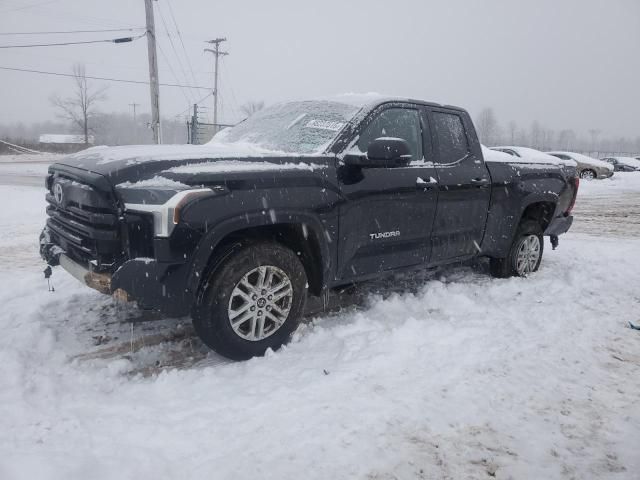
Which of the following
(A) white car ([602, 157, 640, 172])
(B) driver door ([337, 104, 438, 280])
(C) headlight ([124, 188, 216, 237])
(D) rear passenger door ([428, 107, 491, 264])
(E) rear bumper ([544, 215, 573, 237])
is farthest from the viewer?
(A) white car ([602, 157, 640, 172])

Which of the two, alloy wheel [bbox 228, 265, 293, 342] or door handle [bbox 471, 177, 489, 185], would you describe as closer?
alloy wheel [bbox 228, 265, 293, 342]

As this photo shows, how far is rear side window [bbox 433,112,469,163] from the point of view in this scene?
14.0ft

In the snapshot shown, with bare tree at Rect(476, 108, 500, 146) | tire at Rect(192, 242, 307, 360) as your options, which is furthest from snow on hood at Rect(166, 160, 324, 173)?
bare tree at Rect(476, 108, 500, 146)

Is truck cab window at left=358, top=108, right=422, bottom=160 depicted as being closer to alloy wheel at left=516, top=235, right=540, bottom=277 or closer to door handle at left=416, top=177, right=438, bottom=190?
door handle at left=416, top=177, right=438, bottom=190

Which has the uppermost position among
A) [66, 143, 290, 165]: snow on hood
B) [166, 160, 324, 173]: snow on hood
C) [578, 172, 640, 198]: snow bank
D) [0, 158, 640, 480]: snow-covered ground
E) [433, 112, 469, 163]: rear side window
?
[433, 112, 469, 163]: rear side window

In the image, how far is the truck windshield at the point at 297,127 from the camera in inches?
141

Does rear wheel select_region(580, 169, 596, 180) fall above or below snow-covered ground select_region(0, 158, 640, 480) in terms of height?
above

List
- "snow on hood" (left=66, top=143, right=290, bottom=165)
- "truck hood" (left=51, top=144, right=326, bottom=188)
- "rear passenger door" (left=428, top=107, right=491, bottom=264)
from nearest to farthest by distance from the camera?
1. "truck hood" (left=51, top=144, right=326, bottom=188)
2. "snow on hood" (left=66, top=143, right=290, bottom=165)
3. "rear passenger door" (left=428, top=107, right=491, bottom=264)

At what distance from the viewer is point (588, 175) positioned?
72.4ft

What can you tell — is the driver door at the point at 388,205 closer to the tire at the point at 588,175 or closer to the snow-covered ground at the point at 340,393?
the snow-covered ground at the point at 340,393

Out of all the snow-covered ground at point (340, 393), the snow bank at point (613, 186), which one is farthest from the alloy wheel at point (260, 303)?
the snow bank at point (613, 186)

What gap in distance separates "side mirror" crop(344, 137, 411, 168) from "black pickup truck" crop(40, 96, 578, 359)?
0.03 ft

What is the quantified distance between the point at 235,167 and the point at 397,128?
162cm

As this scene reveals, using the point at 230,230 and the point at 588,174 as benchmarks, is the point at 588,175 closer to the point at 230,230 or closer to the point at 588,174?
the point at 588,174
